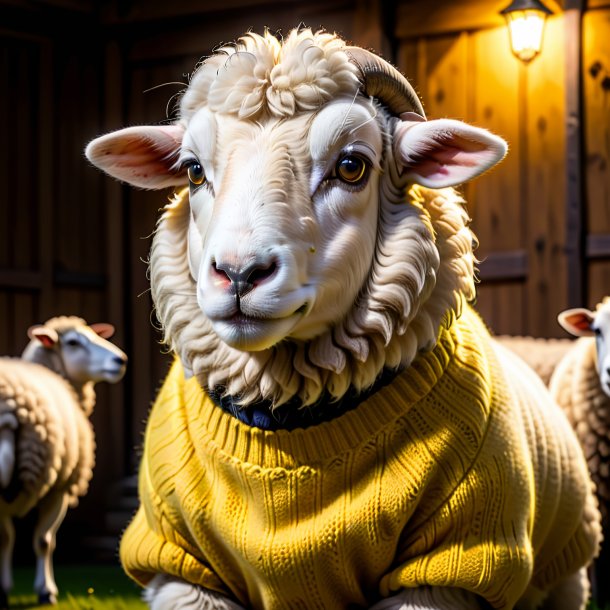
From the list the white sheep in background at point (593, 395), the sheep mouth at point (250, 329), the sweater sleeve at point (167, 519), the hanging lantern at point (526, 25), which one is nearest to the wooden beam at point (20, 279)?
the hanging lantern at point (526, 25)

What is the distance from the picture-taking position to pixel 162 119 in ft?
23.3

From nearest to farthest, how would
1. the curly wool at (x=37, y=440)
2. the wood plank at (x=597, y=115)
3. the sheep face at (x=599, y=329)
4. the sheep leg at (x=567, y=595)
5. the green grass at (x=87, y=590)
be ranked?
the sheep leg at (x=567, y=595) < the green grass at (x=87, y=590) < the sheep face at (x=599, y=329) < the curly wool at (x=37, y=440) < the wood plank at (x=597, y=115)

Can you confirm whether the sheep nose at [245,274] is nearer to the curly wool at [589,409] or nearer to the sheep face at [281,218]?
the sheep face at [281,218]

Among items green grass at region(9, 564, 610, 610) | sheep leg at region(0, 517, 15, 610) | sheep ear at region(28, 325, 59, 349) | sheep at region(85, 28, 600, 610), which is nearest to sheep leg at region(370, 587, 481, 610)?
sheep at region(85, 28, 600, 610)

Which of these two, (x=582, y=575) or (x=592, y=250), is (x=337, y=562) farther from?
(x=592, y=250)

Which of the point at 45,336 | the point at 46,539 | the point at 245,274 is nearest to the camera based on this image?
the point at 245,274

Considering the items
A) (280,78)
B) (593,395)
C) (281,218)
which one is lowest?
(593,395)

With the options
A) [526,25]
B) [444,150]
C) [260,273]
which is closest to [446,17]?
[526,25]

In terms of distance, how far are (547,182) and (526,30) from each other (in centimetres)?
89

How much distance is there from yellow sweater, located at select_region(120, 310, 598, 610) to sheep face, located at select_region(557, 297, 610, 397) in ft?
6.65

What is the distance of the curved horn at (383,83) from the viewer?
8.04 ft

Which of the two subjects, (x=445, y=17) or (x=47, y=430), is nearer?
(x=47, y=430)

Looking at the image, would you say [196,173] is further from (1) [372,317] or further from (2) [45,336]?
(2) [45,336]

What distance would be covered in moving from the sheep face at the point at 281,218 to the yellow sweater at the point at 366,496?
0.28m
